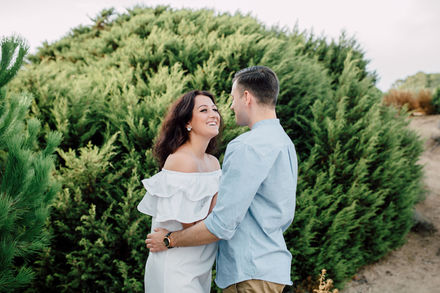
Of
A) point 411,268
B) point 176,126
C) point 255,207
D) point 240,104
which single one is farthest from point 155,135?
point 411,268

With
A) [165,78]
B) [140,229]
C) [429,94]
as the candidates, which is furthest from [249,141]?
[429,94]

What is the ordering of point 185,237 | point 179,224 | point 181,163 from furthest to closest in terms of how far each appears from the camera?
point 181,163, point 179,224, point 185,237

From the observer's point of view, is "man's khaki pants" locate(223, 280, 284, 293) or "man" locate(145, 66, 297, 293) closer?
"man" locate(145, 66, 297, 293)

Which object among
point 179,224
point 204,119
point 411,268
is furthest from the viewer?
point 411,268

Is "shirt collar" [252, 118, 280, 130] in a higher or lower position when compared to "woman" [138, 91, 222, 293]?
higher

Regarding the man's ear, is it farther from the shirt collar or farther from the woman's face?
the woman's face

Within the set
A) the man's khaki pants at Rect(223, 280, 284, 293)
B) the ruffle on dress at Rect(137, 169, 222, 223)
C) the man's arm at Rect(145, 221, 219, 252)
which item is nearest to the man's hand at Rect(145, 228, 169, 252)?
the man's arm at Rect(145, 221, 219, 252)

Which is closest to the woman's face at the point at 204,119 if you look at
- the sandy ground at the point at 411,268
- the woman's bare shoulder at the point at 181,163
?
the woman's bare shoulder at the point at 181,163

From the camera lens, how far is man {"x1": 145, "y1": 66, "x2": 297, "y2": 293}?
1.83m

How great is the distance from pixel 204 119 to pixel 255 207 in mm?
974

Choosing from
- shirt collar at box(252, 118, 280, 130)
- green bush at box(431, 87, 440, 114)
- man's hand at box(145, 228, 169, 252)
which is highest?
green bush at box(431, 87, 440, 114)

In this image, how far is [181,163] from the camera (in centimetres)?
242

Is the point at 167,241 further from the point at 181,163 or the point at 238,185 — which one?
the point at 238,185

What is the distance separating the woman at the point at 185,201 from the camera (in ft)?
7.30
